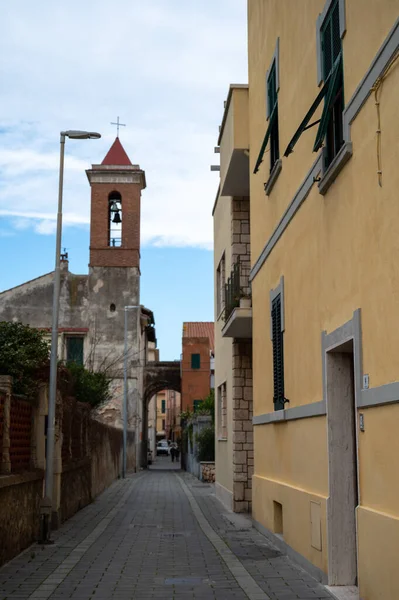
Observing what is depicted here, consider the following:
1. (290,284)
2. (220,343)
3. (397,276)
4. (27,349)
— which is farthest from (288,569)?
(220,343)

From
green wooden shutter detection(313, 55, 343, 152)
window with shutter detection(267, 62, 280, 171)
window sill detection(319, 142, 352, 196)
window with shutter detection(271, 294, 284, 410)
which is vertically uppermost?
window with shutter detection(267, 62, 280, 171)

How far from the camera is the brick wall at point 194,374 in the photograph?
180ft

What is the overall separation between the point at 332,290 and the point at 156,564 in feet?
14.6

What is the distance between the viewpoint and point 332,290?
839 centimetres

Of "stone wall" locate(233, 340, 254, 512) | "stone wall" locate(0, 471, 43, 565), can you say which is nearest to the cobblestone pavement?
"stone wall" locate(0, 471, 43, 565)

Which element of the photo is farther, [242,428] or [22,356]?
[242,428]

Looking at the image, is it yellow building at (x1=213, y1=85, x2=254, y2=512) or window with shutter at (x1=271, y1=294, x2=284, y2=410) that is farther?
yellow building at (x1=213, y1=85, x2=254, y2=512)

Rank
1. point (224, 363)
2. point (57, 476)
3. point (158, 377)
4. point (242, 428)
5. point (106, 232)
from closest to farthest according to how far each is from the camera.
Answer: point (57, 476) < point (242, 428) < point (224, 363) < point (106, 232) < point (158, 377)

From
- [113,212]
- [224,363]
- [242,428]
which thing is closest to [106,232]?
[113,212]

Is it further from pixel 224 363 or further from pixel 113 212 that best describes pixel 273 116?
pixel 113 212

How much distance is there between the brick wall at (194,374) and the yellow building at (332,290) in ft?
136

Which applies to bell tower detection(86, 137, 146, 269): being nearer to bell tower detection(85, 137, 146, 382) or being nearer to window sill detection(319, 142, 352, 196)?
bell tower detection(85, 137, 146, 382)

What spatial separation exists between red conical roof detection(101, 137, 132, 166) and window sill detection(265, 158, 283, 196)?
36.6 meters

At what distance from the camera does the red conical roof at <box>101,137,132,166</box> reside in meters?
48.8
